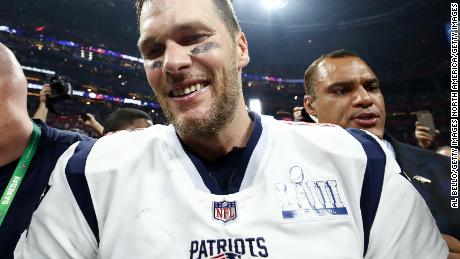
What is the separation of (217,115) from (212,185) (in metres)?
0.21

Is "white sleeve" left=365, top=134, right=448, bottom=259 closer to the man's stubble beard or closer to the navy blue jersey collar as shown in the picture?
the navy blue jersey collar

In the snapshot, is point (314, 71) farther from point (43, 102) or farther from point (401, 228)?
point (43, 102)

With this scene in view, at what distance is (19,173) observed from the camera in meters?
1.52

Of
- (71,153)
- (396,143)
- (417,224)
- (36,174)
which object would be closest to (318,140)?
(417,224)

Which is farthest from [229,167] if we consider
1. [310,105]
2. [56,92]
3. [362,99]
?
[56,92]

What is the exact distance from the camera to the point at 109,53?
1688cm

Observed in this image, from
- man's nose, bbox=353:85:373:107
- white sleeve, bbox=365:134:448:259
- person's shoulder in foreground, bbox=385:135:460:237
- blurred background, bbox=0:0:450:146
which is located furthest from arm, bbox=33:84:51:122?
blurred background, bbox=0:0:450:146

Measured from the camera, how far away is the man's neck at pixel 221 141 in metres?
1.20

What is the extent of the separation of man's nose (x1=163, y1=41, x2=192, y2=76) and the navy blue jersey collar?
24 centimetres

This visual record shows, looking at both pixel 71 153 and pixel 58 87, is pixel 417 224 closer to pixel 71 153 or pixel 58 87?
pixel 71 153

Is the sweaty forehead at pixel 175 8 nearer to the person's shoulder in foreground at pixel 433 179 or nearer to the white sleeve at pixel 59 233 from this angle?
the white sleeve at pixel 59 233

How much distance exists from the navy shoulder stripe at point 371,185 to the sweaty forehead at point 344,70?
1066mm

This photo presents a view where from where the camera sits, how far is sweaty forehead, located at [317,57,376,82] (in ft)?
7.02

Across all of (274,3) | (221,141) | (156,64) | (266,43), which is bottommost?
(221,141)
